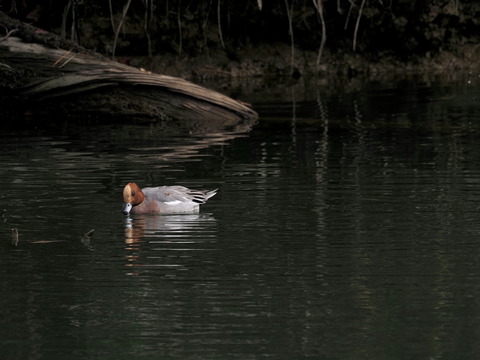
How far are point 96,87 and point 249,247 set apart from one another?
288 inches

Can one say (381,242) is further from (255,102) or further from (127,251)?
(255,102)

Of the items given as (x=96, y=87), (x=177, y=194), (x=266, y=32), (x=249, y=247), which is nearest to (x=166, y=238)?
(x=249, y=247)

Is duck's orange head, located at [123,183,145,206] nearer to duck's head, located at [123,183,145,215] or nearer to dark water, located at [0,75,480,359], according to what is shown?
duck's head, located at [123,183,145,215]

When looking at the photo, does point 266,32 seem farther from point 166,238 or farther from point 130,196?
point 166,238

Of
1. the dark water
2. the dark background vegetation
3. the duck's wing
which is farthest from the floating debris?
the dark background vegetation

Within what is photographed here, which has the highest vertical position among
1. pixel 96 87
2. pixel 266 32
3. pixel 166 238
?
pixel 266 32

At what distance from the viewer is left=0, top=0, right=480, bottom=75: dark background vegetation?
21531 mm

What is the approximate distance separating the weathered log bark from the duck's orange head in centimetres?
559

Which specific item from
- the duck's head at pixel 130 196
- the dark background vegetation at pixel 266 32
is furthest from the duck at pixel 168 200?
the dark background vegetation at pixel 266 32

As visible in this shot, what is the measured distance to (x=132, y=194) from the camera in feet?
32.6

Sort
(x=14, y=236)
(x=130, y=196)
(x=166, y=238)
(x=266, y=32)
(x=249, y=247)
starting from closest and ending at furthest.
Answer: (x=249, y=247), (x=14, y=236), (x=166, y=238), (x=130, y=196), (x=266, y=32)

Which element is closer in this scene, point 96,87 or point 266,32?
point 96,87

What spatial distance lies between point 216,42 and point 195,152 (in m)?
8.51

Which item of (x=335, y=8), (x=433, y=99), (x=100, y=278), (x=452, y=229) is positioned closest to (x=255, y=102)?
(x=433, y=99)
